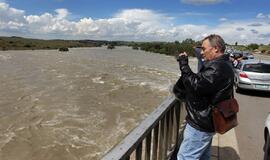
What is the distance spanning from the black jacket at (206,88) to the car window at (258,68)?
11676 millimetres

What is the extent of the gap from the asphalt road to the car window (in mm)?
1060

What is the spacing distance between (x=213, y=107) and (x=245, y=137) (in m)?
4.41

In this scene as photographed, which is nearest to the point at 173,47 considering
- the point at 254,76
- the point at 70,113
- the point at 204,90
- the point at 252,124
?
the point at 252,124

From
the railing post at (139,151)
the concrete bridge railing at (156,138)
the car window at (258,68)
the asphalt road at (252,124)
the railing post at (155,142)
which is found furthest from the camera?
the car window at (258,68)

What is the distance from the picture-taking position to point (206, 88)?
10.0 ft

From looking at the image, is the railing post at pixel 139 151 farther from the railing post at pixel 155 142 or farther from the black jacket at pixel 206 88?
the railing post at pixel 155 142

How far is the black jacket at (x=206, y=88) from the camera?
120 inches

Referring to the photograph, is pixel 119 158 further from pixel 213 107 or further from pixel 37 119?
pixel 37 119

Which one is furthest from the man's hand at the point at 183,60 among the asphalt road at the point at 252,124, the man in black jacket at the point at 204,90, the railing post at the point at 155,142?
the asphalt road at the point at 252,124

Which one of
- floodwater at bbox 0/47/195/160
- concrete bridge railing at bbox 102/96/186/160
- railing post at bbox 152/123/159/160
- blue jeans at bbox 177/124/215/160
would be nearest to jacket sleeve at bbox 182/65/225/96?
blue jeans at bbox 177/124/215/160

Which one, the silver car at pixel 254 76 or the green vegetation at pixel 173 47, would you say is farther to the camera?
the silver car at pixel 254 76

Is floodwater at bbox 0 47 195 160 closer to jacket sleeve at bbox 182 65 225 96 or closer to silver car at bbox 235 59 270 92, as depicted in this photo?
silver car at bbox 235 59 270 92

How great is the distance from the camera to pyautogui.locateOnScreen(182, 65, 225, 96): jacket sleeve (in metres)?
3.04

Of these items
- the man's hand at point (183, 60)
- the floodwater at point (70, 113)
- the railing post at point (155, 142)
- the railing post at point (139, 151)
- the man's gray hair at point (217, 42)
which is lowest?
the floodwater at point (70, 113)
